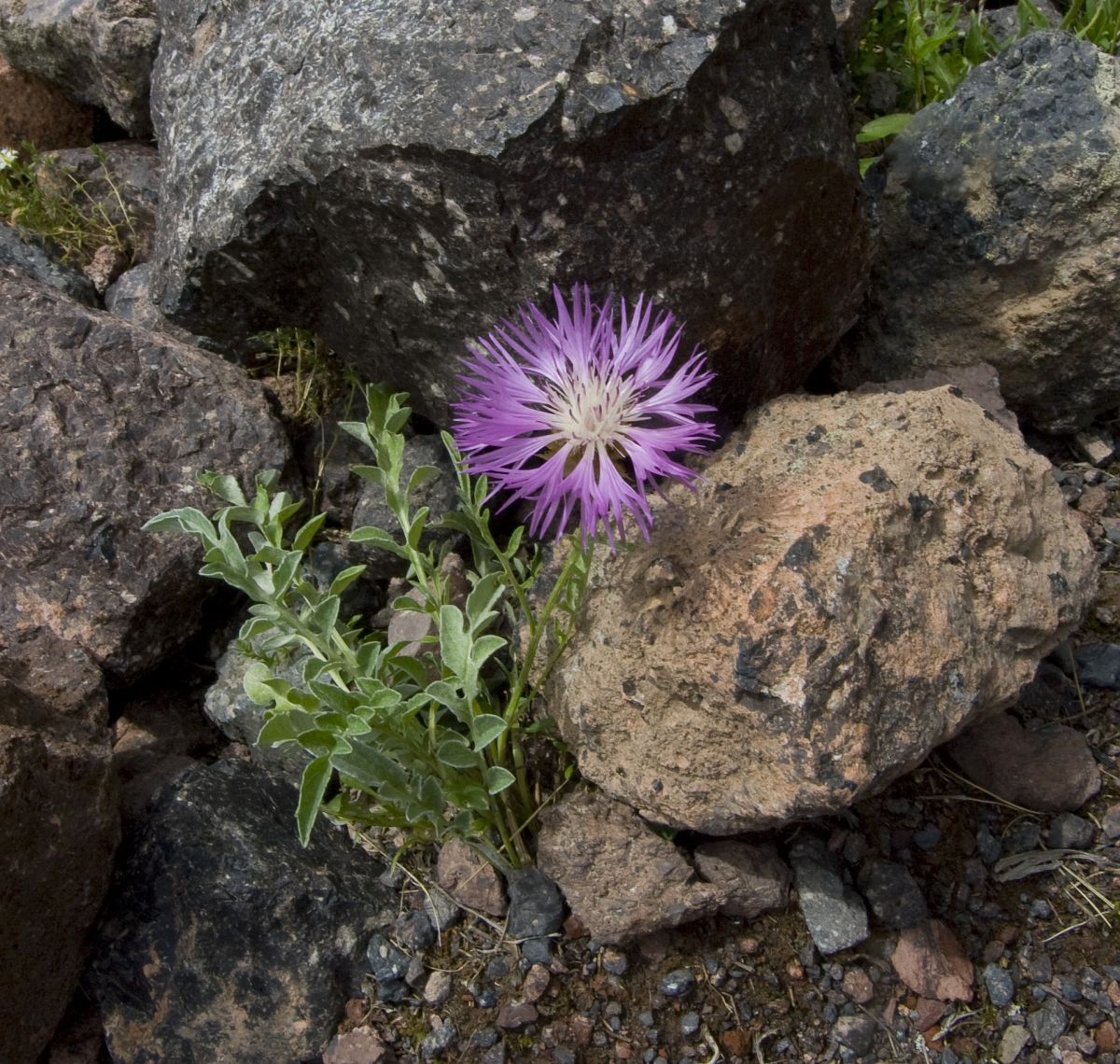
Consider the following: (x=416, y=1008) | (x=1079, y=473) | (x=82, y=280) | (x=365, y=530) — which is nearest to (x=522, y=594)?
(x=365, y=530)

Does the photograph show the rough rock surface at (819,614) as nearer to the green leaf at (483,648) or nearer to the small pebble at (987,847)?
the green leaf at (483,648)

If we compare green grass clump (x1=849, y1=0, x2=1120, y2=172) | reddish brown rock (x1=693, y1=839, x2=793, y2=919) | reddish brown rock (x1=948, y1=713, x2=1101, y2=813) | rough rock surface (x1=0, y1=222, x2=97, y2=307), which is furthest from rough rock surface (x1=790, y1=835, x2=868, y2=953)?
rough rock surface (x1=0, y1=222, x2=97, y2=307)

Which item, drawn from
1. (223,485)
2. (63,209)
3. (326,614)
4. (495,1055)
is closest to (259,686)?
(326,614)

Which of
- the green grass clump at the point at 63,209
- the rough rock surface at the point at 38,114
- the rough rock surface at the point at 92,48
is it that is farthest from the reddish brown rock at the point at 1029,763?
the rough rock surface at the point at 38,114

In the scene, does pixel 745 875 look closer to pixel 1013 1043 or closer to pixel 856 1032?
pixel 856 1032

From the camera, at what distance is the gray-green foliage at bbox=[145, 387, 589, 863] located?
84.8 inches

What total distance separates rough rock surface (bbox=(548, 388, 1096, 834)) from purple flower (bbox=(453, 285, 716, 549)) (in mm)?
192

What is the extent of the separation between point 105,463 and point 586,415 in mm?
1443

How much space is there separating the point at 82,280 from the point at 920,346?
2732 mm

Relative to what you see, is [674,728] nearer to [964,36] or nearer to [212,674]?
[212,674]

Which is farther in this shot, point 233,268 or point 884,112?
point 884,112

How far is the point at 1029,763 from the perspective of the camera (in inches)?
98.7

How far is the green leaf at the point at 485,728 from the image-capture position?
2152 mm

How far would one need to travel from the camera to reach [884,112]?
11.8ft
